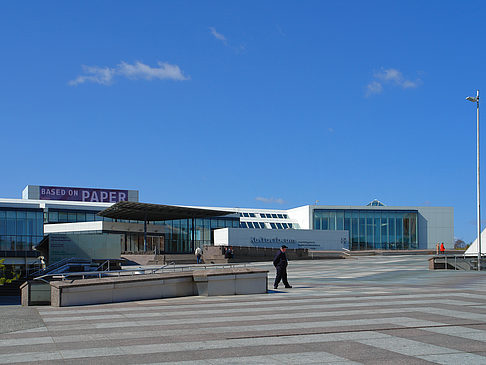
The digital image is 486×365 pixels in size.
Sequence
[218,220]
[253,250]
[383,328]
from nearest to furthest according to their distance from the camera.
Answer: [383,328], [253,250], [218,220]

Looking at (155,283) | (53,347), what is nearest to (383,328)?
(53,347)

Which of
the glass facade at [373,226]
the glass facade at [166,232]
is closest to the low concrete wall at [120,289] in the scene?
the glass facade at [166,232]

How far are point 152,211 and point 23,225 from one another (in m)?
16.0

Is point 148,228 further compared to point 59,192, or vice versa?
point 59,192

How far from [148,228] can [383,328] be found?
60219 millimetres

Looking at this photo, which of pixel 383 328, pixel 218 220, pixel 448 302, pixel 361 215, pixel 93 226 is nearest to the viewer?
pixel 383 328

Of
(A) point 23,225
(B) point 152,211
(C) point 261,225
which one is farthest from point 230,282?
(C) point 261,225

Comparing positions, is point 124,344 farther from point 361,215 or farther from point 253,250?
point 361,215

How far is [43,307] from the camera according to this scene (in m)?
14.8

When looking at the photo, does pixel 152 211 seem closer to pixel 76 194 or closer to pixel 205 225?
pixel 205 225

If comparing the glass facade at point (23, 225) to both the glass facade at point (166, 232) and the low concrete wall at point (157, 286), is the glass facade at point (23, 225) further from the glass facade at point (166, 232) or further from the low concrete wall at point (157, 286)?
the low concrete wall at point (157, 286)

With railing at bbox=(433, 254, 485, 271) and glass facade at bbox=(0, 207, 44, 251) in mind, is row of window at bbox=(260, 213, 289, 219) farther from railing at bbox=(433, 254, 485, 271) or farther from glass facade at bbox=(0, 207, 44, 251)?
railing at bbox=(433, 254, 485, 271)

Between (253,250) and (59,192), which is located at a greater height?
(59,192)

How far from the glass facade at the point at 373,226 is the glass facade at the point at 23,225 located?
37.8m
